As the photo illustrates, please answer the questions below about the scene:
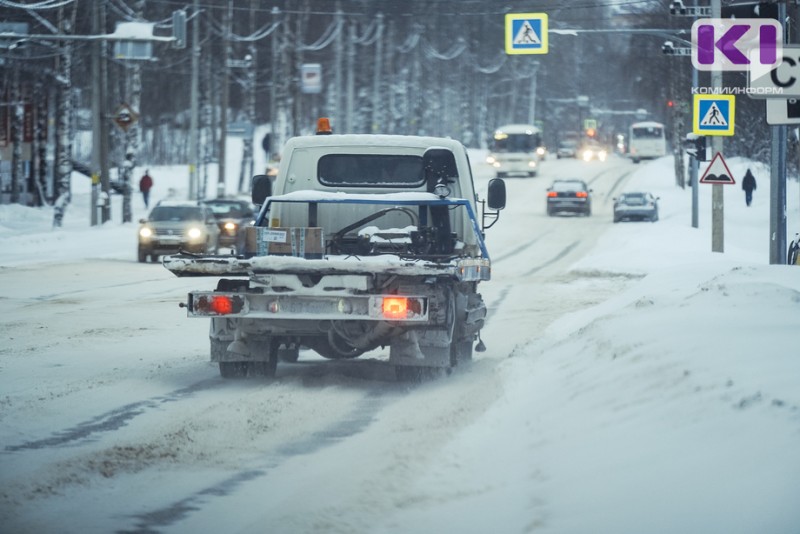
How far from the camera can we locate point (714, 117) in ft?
85.6

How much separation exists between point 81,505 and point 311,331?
15.7 feet

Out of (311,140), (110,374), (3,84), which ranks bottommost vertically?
(110,374)

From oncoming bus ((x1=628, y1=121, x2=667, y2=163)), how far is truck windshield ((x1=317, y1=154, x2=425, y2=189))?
8549 centimetres

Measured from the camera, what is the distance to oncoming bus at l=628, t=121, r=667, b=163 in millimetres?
97312

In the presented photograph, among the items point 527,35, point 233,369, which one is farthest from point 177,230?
point 233,369

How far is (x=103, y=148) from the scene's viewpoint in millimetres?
41750

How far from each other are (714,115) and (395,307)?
1617 cm

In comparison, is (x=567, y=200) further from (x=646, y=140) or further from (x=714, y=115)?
(x=646, y=140)

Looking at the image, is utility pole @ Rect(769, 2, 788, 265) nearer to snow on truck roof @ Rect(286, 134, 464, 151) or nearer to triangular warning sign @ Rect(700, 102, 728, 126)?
triangular warning sign @ Rect(700, 102, 728, 126)

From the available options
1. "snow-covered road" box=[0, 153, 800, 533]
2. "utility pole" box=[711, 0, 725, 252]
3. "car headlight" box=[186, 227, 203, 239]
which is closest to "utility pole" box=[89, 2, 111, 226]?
"car headlight" box=[186, 227, 203, 239]

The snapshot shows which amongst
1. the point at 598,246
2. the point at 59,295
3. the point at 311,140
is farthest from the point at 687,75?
the point at 311,140

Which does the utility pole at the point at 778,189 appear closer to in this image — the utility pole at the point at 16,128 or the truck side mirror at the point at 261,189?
the truck side mirror at the point at 261,189

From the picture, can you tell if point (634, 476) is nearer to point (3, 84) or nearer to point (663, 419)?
point (663, 419)

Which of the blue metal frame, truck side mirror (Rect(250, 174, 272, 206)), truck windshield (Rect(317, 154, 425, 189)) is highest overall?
truck windshield (Rect(317, 154, 425, 189))
